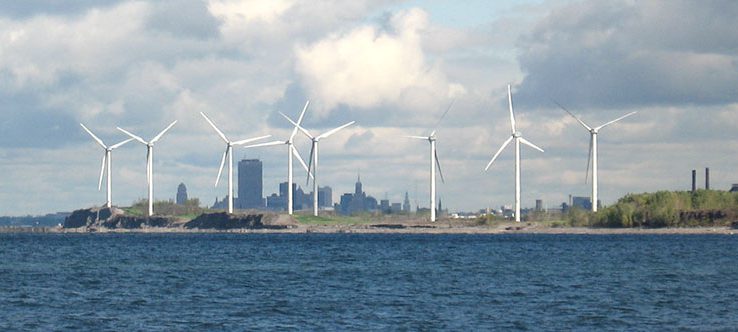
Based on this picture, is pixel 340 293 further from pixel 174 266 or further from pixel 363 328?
pixel 174 266

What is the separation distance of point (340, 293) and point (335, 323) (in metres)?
16.6

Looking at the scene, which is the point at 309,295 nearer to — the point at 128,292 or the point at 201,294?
the point at 201,294

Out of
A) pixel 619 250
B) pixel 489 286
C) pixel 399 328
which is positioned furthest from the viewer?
pixel 619 250

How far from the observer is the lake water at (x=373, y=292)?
6219cm

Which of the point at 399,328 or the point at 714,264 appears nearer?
the point at 399,328

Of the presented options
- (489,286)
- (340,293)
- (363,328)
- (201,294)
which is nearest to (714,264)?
(489,286)

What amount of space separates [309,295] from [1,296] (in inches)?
714

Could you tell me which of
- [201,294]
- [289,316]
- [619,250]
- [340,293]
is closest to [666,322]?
[289,316]

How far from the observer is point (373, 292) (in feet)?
260

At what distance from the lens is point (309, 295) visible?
77.1m

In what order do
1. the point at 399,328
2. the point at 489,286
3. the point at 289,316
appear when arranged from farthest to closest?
1. the point at 489,286
2. the point at 289,316
3. the point at 399,328

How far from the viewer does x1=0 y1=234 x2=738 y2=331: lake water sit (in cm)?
6219

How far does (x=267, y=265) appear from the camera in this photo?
4407 inches

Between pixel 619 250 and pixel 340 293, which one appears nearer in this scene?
pixel 340 293
